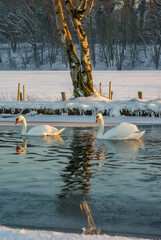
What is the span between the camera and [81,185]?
27.7 feet

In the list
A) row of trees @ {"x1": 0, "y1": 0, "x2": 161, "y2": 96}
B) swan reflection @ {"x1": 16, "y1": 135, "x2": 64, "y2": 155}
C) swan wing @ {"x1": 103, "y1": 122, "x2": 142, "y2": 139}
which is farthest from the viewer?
row of trees @ {"x1": 0, "y1": 0, "x2": 161, "y2": 96}

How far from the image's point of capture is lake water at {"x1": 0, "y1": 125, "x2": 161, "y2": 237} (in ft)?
21.1

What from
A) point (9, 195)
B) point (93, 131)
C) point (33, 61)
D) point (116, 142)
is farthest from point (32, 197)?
point (33, 61)

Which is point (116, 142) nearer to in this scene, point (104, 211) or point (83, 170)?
point (83, 170)

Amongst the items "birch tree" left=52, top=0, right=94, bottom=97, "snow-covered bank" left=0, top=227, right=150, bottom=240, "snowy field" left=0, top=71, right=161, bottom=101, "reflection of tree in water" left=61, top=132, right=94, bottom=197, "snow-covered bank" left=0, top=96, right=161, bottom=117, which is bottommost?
"snowy field" left=0, top=71, right=161, bottom=101

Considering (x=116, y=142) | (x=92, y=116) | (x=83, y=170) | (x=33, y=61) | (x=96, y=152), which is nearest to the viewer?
(x=83, y=170)

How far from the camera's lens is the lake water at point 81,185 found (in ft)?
21.1

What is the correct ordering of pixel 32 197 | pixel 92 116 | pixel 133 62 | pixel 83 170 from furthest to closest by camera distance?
pixel 133 62 < pixel 92 116 < pixel 83 170 < pixel 32 197

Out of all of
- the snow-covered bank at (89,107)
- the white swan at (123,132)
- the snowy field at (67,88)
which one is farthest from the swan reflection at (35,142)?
the snowy field at (67,88)

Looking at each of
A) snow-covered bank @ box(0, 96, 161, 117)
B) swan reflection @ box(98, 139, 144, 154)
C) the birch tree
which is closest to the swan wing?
swan reflection @ box(98, 139, 144, 154)

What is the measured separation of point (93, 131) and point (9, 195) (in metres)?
9.60

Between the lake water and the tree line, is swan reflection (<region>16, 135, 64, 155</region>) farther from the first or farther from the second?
the tree line

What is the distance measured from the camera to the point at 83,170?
9797 millimetres

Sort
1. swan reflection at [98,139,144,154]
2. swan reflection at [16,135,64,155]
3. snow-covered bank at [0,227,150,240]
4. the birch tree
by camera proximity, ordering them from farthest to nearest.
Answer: the birch tree → swan reflection at [16,135,64,155] → swan reflection at [98,139,144,154] → snow-covered bank at [0,227,150,240]
